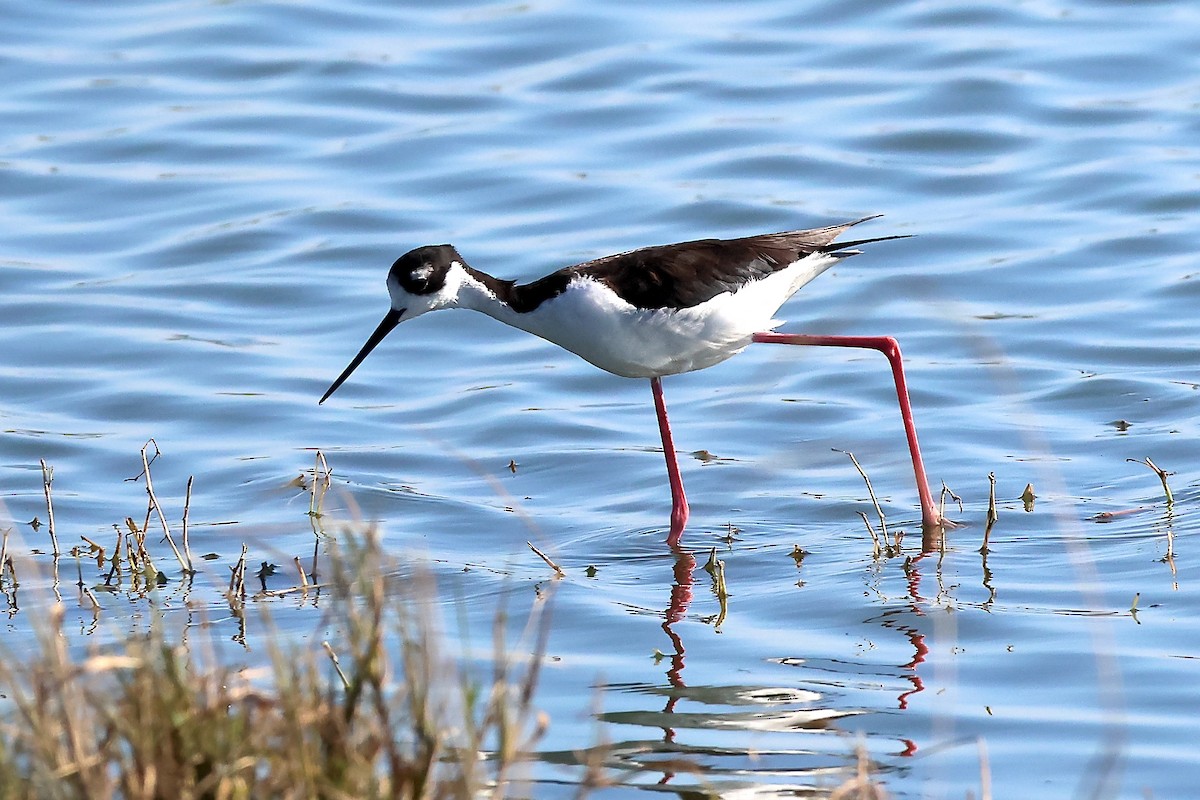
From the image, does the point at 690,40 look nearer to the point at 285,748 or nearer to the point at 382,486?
the point at 382,486

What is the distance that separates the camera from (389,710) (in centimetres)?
356

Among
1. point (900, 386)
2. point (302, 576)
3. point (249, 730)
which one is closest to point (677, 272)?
point (900, 386)

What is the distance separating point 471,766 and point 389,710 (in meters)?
0.19

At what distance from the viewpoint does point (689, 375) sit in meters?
9.76

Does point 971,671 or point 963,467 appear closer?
point 971,671

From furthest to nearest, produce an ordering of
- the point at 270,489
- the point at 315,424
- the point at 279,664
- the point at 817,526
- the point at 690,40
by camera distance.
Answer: the point at 690,40 < the point at 315,424 < the point at 270,489 < the point at 817,526 < the point at 279,664

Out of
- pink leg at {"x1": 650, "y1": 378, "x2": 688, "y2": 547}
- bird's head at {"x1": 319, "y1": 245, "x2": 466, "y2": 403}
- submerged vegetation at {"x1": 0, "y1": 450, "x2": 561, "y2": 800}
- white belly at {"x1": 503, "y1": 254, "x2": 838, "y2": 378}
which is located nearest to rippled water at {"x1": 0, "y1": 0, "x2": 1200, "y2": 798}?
pink leg at {"x1": 650, "y1": 378, "x2": 688, "y2": 547}

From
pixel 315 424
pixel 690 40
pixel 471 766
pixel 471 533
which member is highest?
pixel 690 40

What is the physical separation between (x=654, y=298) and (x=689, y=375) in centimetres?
292

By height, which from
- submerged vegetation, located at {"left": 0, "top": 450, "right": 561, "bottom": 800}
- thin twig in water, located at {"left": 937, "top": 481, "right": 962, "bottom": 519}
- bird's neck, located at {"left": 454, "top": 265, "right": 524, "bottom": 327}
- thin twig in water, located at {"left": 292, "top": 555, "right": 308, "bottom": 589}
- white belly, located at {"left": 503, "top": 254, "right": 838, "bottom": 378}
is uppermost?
bird's neck, located at {"left": 454, "top": 265, "right": 524, "bottom": 327}

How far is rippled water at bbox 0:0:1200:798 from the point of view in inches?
216

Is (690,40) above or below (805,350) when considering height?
above

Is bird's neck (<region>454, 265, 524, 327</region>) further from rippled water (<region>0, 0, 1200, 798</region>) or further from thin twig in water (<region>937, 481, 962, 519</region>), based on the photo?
thin twig in water (<region>937, 481, 962, 519</region>)

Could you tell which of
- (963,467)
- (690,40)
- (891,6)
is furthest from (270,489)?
(891,6)
